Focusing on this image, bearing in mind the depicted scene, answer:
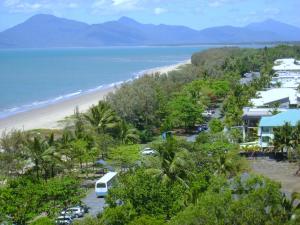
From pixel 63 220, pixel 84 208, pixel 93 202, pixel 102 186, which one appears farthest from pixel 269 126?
pixel 63 220

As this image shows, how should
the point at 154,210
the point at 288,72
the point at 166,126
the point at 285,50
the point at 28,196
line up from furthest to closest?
the point at 285,50 → the point at 288,72 → the point at 166,126 → the point at 28,196 → the point at 154,210

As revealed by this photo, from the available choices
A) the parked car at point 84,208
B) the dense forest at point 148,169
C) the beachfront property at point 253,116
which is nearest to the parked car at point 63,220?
the dense forest at point 148,169

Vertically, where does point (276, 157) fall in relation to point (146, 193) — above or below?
below

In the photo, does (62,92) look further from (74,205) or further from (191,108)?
(74,205)

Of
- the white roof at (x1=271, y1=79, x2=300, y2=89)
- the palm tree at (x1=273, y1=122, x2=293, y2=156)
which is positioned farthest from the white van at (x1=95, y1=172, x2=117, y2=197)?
the white roof at (x1=271, y1=79, x2=300, y2=89)

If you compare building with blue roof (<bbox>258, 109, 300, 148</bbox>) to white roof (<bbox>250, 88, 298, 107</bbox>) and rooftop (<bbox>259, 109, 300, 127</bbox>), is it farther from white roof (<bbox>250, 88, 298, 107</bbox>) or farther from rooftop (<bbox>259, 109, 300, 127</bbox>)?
white roof (<bbox>250, 88, 298, 107</bbox>)

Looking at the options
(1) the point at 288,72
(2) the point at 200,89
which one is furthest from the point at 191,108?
(1) the point at 288,72

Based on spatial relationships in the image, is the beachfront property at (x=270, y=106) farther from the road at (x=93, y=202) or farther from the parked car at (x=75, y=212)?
the parked car at (x=75, y=212)
